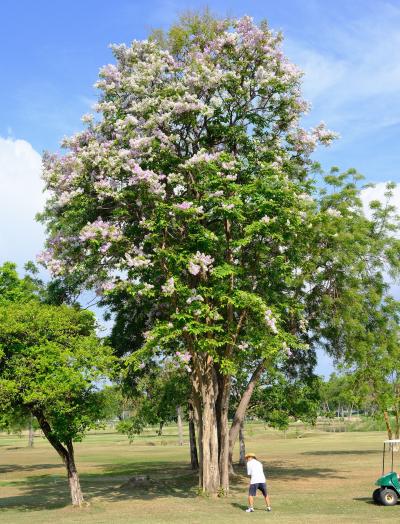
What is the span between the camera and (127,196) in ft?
85.1

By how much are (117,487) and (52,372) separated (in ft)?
38.3

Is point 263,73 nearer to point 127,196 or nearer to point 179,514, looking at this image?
point 127,196

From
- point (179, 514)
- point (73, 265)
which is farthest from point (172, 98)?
point (179, 514)

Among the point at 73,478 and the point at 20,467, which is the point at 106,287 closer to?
the point at 73,478

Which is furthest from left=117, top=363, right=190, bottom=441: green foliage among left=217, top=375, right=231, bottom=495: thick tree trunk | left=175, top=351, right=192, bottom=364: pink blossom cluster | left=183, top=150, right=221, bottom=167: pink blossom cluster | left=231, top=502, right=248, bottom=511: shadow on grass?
left=183, top=150, right=221, bottom=167: pink blossom cluster

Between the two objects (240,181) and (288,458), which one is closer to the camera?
(240,181)

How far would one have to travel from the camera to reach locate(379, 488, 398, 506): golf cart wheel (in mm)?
21969

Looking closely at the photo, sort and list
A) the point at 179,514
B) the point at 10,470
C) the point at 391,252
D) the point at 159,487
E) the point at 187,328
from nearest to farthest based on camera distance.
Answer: the point at 179,514
the point at 187,328
the point at 159,487
the point at 391,252
the point at 10,470

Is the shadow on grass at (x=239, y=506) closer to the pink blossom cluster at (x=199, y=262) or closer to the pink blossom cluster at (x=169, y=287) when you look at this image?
the pink blossom cluster at (x=169, y=287)

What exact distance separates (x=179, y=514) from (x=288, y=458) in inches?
1313

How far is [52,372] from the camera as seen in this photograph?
23.8 metres

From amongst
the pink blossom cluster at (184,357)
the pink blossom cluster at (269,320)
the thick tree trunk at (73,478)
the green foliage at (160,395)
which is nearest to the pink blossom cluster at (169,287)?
the pink blossom cluster at (184,357)

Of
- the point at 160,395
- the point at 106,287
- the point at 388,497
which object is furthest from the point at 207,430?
the point at 160,395

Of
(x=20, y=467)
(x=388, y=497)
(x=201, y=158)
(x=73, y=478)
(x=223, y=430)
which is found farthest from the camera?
(x=20, y=467)
